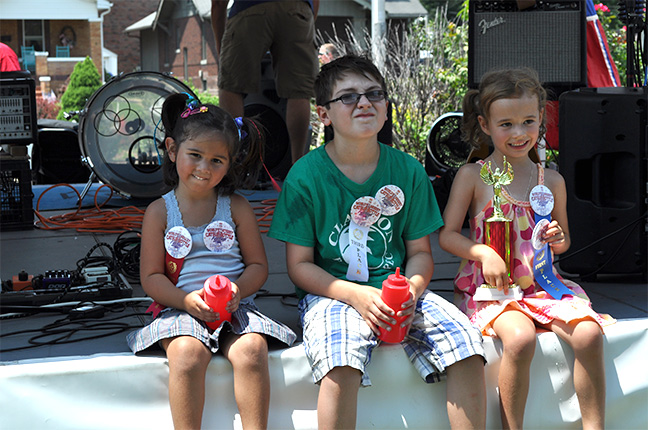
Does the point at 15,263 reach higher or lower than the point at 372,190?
lower

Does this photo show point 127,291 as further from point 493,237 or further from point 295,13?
point 295,13

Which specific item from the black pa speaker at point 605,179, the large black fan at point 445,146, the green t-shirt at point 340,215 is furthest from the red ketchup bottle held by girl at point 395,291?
the large black fan at point 445,146

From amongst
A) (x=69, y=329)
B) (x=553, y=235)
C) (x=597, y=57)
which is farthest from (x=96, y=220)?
(x=597, y=57)

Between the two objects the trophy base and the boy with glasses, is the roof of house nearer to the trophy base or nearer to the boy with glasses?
the boy with glasses

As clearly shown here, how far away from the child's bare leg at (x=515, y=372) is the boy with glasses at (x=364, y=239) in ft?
0.42

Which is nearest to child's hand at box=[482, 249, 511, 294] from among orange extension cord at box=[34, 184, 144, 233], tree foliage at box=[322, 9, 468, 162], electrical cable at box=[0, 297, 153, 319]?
electrical cable at box=[0, 297, 153, 319]

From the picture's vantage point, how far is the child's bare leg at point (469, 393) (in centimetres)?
204

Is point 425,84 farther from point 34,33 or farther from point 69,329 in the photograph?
point 34,33

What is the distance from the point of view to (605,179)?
3.13 metres

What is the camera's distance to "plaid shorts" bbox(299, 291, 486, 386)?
200cm

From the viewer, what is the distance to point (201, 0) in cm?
2625

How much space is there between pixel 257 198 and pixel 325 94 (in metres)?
2.75

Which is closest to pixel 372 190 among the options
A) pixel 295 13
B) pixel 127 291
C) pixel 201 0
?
pixel 127 291

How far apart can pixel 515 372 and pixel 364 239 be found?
577 mm
